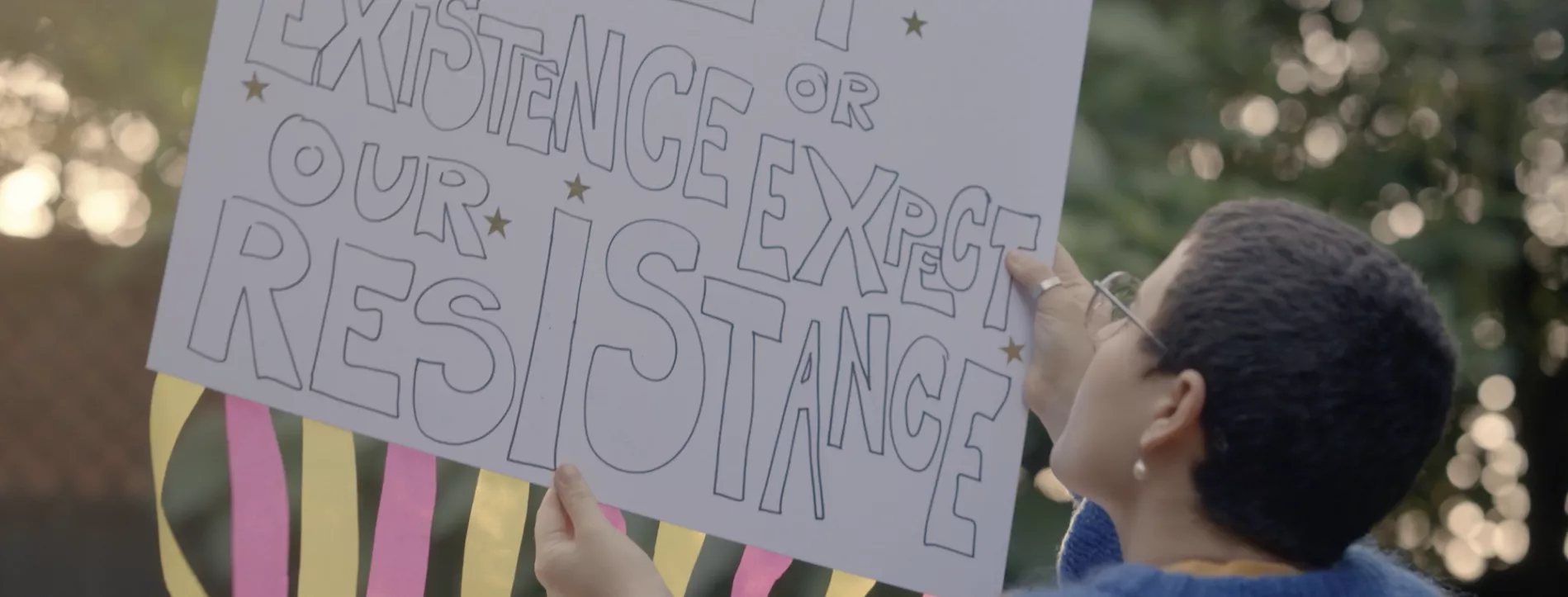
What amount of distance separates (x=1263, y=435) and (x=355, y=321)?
65 cm

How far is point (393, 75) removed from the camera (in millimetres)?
953

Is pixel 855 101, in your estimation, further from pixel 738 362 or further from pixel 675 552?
pixel 675 552

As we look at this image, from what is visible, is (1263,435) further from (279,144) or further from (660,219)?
(279,144)

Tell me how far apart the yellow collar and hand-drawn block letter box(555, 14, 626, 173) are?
52cm

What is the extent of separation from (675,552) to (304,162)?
0.43 metres

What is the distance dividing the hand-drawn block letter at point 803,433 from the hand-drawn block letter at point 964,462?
0.10 m

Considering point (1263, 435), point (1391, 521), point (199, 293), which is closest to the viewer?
point (1263, 435)

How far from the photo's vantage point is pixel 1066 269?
41.5 inches

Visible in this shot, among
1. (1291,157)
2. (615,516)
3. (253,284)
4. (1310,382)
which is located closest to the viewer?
(1310,382)

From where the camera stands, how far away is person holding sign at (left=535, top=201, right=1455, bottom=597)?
0.79 metres

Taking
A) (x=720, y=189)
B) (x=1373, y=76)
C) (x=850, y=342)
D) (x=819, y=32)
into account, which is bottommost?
(x=850, y=342)

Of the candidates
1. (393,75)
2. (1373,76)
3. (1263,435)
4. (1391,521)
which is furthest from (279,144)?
(1391,521)

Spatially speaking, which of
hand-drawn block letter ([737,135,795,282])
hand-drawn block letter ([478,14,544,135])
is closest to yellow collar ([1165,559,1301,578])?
hand-drawn block letter ([737,135,795,282])

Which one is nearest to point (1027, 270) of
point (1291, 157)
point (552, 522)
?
point (552, 522)
